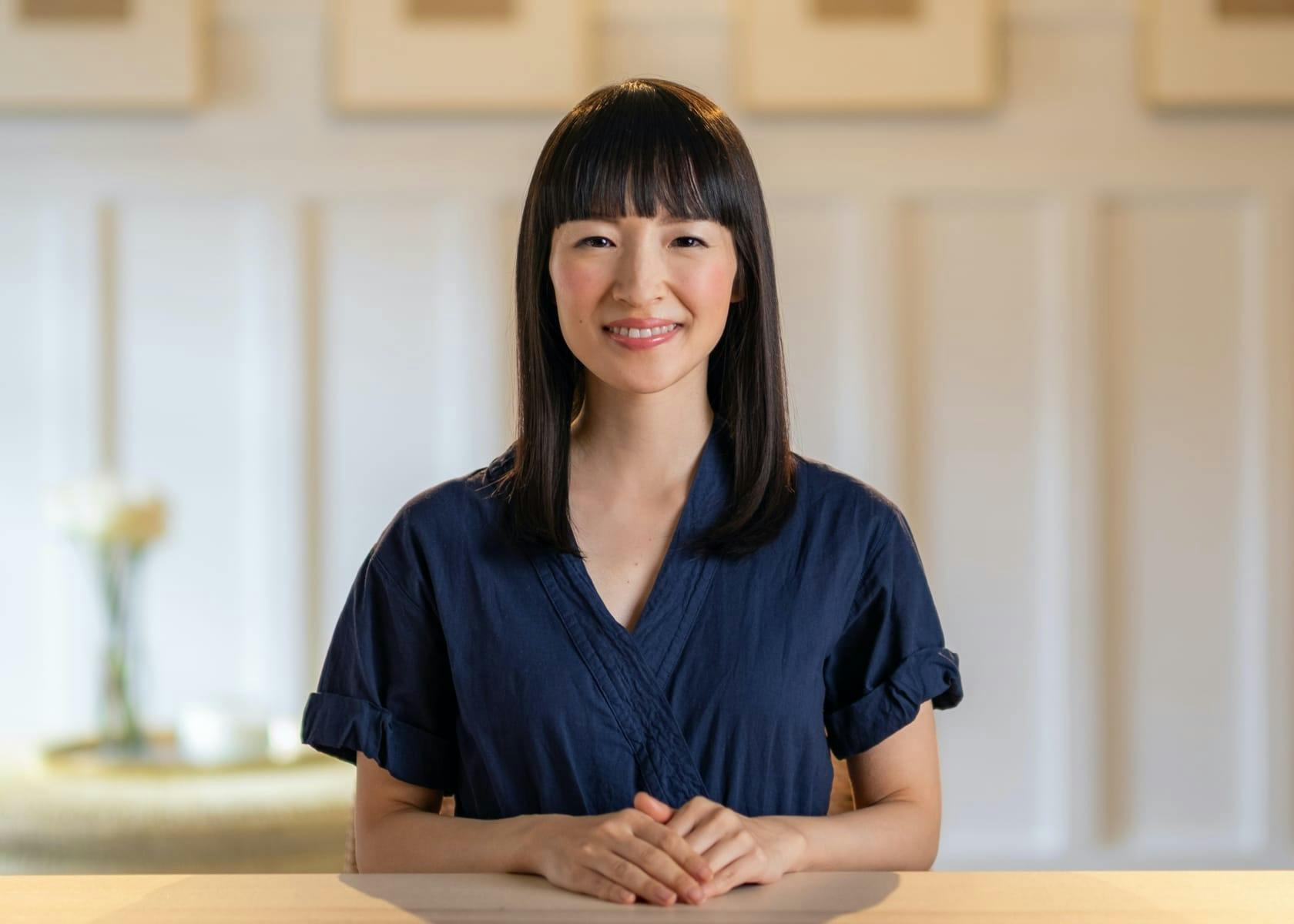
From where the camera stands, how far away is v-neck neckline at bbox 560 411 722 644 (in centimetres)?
109

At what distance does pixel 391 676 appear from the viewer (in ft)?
3.75

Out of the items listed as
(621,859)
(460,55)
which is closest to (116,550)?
(460,55)

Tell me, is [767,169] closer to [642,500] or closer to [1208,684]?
[1208,684]

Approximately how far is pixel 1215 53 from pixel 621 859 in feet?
6.65

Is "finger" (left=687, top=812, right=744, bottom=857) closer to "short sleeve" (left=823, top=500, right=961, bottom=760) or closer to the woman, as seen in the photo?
A: the woman

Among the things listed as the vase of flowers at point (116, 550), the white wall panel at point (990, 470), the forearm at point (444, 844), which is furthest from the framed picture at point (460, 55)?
the forearm at point (444, 844)

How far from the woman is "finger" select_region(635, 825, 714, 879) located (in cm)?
12

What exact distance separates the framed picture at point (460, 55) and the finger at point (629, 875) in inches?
68.0

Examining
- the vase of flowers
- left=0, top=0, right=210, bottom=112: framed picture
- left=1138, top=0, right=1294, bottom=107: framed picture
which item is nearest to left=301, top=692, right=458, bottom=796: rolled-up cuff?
the vase of flowers

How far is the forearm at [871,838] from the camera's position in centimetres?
103

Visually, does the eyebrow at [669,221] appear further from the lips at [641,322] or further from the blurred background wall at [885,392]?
the blurred background wall at [885,392]

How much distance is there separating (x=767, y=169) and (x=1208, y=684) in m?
1.17

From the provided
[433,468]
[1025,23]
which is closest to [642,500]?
[433,468]

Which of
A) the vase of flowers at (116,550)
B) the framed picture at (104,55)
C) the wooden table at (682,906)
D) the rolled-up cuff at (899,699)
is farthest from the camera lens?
the framed picture at (104,55)
